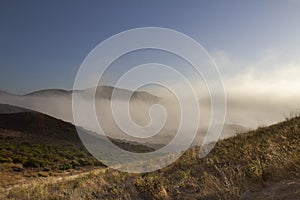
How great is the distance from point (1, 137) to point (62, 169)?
46.0 metres

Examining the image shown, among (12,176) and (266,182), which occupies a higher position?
(266,182)

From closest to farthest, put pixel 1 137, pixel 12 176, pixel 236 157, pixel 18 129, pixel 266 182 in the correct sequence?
pixel 266 182
pixel 236 157
pixel 12 176
pixel 1 137
pixel 18 129

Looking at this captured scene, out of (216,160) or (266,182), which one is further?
A: (216,160)

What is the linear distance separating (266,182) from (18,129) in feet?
318

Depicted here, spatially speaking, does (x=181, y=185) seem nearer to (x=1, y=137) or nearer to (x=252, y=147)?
(x=252, y=147)

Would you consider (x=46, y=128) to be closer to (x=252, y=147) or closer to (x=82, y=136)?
(x=82, y=136)

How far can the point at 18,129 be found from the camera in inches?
3652

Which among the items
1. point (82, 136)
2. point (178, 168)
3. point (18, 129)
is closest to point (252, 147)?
point (178, 168)

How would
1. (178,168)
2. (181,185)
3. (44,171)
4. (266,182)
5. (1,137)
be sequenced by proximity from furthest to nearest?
1. (1,137)
2. (44,171)
3. (178,168)
4. (181,185)
5. (266,182)

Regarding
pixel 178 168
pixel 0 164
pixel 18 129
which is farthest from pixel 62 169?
pixel 18 129

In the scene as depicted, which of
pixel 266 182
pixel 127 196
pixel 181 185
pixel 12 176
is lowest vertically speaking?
pixel 12 176

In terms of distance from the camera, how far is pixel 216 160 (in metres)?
9.84

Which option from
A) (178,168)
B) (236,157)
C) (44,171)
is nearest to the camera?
(236,157)

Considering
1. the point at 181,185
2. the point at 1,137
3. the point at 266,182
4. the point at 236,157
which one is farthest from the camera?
the point at 1,137
